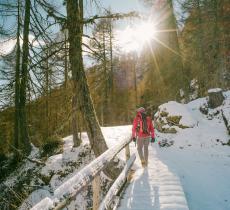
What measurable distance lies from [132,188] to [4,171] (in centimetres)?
1245

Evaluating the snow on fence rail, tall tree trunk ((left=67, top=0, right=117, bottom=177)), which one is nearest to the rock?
tall tree trunk ((left=67, top=0, right=117, bottom=177))

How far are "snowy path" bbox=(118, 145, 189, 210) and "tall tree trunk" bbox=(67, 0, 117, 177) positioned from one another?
1842mm

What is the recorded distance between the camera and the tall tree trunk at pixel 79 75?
28.0 feet

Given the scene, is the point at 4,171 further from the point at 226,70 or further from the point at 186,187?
the point at 226,70

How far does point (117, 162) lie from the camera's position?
40.3 ft

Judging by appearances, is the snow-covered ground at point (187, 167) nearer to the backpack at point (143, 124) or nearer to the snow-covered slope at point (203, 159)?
the snow-covered slope at point (203, 159)

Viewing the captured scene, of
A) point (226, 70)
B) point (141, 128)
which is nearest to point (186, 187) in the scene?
point (141, 128)

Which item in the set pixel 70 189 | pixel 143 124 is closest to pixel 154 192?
pixel 143 124

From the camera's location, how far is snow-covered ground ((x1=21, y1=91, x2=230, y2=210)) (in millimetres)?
7465

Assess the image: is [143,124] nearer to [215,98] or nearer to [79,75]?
[79,75]

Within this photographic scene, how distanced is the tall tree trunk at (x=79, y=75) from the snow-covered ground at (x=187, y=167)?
73.4 inches

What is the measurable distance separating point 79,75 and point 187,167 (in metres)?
5.81

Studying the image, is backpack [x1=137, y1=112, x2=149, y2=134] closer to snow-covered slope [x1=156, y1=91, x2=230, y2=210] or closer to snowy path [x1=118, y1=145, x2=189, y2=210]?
snowy path [x1=118, y1=145, x2=189, y2=210]

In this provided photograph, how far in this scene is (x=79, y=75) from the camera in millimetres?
8758
